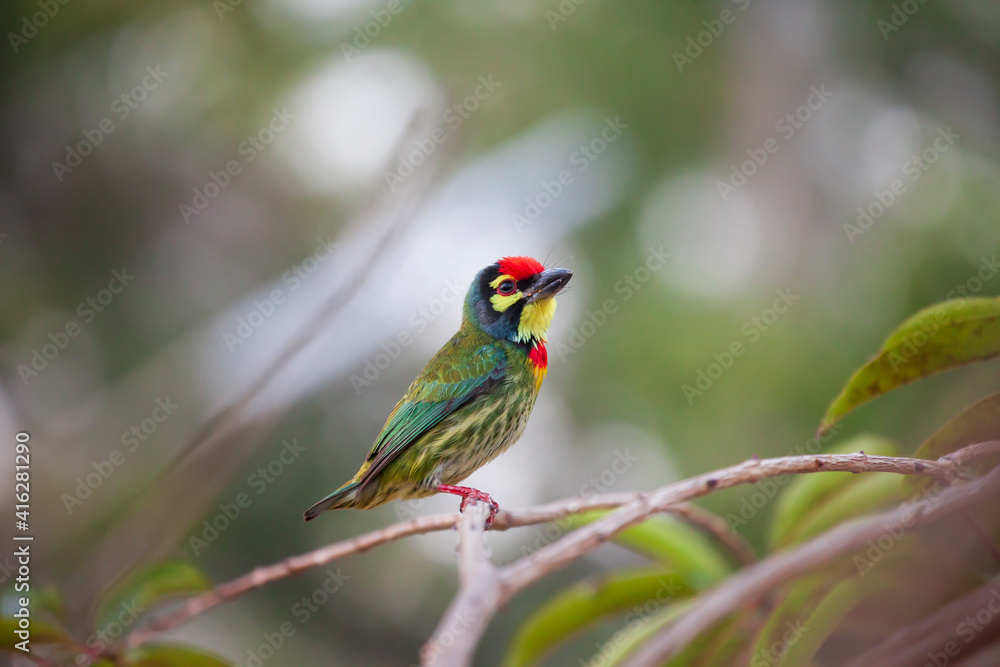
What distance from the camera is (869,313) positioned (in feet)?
19.6

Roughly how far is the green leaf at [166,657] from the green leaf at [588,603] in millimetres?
852

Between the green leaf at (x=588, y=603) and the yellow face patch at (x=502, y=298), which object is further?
the yellow face patch at (x=502, y=298)

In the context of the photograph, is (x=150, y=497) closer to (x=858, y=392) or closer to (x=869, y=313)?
(x=858, y=392)

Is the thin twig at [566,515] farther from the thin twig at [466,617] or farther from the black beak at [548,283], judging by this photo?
the black beak at [548,283]

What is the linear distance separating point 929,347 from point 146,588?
193 cm

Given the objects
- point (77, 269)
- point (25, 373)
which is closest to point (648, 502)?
point (25, 373)

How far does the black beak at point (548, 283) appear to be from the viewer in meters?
2.15

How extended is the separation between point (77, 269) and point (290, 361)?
483 cm

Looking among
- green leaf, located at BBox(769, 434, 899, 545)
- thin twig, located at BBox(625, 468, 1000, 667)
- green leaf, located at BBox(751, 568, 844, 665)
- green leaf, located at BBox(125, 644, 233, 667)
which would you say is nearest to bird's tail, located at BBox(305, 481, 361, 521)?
green leaf, located at BBox(125, 644, 233, 667)

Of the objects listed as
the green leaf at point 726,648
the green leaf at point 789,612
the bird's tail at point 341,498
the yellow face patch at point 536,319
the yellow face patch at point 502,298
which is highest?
the yellow face patch at point 502,298

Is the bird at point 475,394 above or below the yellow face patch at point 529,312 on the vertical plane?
below

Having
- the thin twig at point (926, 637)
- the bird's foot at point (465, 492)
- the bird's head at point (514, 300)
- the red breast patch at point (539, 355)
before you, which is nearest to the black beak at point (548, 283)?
the bird's head at point (514, 300)

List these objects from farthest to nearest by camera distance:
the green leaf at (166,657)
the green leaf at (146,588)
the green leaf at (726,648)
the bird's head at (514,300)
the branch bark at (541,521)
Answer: the bird's head at (514,300), the green leaf at (146,588), the green leaf at (726,648), the green leaf at (166,657), the branch bark at (541,521)

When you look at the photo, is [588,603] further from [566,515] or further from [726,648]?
[566,515]
